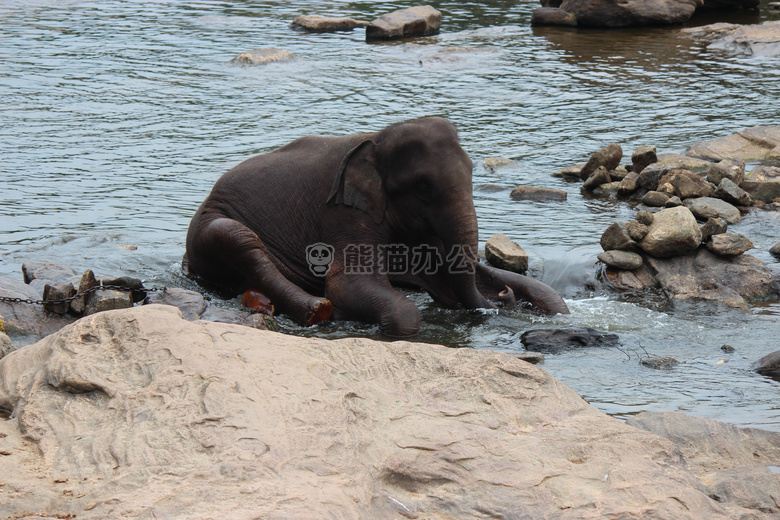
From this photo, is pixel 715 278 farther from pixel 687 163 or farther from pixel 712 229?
pixel 687 163

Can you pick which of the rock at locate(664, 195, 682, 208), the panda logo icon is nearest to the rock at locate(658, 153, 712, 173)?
the rock at locate(664, 195, 682, 208)

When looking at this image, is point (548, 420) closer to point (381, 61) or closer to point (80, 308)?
point (80, 308)

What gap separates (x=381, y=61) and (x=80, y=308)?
46.7 ft

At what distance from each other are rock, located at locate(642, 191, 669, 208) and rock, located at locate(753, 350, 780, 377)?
4205 mm

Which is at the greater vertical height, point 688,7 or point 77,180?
point 688,7

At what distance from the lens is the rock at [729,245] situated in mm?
7883

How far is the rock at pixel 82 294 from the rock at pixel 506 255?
3483 mm

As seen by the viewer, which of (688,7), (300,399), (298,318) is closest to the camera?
(300,399)

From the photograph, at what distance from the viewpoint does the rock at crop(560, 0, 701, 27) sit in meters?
23.0

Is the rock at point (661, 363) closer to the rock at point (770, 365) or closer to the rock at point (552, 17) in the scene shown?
the rock at point (770, 365)

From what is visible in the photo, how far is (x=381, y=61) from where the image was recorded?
65.7 feet

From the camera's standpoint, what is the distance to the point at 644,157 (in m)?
11.3

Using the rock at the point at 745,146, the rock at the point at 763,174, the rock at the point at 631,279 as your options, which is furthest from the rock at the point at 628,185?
the rock at the point at 631,279

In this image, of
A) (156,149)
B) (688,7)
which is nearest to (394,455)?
(156,149)
